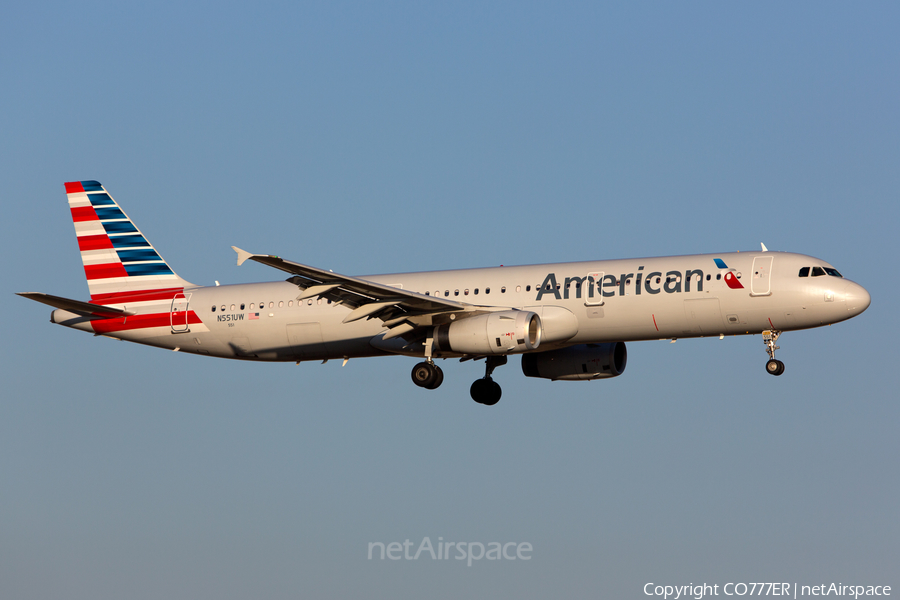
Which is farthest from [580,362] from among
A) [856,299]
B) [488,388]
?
[856,299]

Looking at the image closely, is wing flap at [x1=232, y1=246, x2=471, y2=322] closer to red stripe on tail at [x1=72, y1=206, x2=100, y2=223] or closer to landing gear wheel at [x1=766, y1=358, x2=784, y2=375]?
landing gear wheel at [x1=766, y1=358, x2=784, y2=375]

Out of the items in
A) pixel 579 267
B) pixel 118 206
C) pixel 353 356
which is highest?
pixel 118 206

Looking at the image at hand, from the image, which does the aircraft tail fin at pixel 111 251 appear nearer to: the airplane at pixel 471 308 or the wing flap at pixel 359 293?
the airplane at pixel 471 308

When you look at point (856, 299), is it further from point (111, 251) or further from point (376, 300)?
point (111, 251)

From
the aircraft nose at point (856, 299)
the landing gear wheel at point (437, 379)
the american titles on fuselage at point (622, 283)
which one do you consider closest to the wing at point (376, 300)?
the landing gear wheel at point (437, 379)

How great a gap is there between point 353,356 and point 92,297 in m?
11.8

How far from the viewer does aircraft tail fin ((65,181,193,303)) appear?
45.3 metres

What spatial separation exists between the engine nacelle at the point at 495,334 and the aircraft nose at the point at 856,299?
1044cm

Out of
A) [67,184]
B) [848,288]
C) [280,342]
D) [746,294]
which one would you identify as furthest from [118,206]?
[848,288]

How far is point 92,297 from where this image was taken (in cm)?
4556

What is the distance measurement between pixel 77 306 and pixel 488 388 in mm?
16657

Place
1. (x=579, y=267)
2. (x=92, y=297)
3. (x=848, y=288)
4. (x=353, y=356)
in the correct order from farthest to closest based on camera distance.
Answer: (x=92, y=297) < (x=353, y=356) < (x=579, y=267) < (x=848, y=288)

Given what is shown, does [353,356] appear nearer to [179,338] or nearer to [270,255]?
[179,338]

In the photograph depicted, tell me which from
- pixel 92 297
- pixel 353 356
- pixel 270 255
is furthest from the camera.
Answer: pixel 92 297
